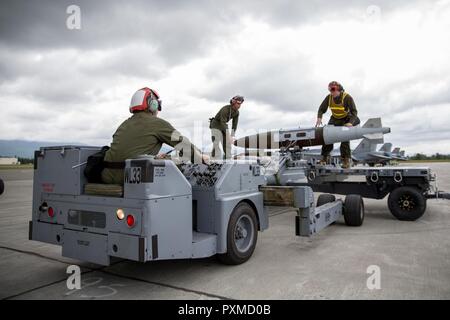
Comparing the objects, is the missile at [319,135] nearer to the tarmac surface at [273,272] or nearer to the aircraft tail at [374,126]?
the aircraft tail at [374,126]

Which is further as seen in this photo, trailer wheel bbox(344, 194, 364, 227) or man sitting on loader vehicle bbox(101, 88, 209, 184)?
trailer wheel bbox(344, 194, 364, 227)

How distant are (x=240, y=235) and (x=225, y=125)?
3.18 metres

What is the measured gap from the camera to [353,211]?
260 inches

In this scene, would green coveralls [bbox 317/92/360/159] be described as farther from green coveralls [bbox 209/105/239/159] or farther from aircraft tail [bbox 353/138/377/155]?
aircraft tail [bbox 353/138/377/155]

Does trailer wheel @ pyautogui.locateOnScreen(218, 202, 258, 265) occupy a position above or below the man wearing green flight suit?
below

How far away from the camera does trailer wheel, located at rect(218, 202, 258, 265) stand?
13.1 ft

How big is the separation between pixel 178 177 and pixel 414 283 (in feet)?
9.13

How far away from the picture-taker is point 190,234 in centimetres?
346

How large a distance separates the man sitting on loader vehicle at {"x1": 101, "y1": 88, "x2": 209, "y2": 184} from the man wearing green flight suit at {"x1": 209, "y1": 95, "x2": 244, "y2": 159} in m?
2.99

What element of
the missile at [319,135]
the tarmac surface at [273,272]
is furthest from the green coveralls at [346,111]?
the tarmac surface at [273,272]

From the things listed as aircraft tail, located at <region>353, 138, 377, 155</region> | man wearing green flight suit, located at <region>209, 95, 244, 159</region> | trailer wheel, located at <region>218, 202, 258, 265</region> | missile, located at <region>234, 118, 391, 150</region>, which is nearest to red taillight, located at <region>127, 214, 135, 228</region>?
trailer wheel, located at <region>218, 202, 258, 265</region>

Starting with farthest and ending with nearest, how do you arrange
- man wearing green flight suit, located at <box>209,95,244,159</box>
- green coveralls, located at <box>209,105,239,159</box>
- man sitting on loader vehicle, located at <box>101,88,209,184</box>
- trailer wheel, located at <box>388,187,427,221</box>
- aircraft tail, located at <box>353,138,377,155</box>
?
aircraft tail, located at <box>353,138,377,155</box> < trailer wheel, located at <box>388,187,427,221</box> < green coveralls, located at <box>209,105,239,159</box> < man wearing green flight suit, located at <box>209,95,244,159</box> < man sitting on loader vehicle, located at <box>101,88,209,184</box>

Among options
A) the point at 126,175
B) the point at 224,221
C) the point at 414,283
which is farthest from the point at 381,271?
the point at 126,175

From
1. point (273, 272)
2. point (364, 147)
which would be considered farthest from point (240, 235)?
point (364, 147)
